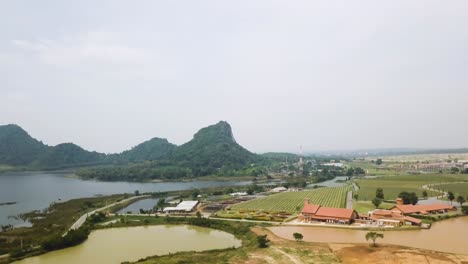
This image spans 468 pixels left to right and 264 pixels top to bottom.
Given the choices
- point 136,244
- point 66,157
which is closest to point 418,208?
point 136,244

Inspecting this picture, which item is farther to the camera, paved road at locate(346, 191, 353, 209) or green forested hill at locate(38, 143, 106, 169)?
green forested hill at locate(38, 143, 106, 169)

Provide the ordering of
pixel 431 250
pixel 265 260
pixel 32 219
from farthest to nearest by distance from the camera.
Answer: pixel 32 219 < pixel 431 250 < pixel 265 260

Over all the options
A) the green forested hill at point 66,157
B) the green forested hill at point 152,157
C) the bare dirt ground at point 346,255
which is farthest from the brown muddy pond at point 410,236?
the green forested hill at point 66,157

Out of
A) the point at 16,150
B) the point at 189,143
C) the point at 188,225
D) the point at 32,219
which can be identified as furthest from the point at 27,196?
the point at 16,150

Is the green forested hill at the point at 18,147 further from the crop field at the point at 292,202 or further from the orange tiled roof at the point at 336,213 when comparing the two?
the orange tiled roof at the point at 336,213

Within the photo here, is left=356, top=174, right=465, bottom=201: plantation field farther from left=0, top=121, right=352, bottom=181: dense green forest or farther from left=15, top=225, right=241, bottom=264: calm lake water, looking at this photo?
left=15, top=225, right=241, bottom=264: calm lake water

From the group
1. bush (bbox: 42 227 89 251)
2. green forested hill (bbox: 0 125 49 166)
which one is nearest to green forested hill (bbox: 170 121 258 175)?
green forested hill (bbox: 0 125 49 166)

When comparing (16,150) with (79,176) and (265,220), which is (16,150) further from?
(265,220)
